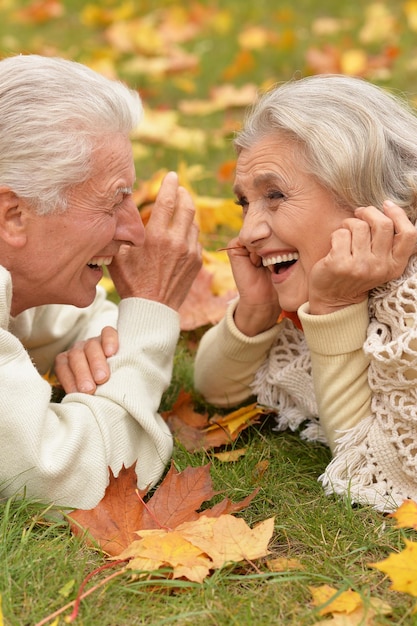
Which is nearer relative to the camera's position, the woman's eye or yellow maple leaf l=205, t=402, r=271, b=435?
the woman's eye

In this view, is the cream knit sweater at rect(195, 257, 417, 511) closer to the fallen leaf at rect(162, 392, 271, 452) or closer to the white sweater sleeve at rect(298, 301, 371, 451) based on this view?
the white sweater sleeve at rect(298, 301, 371, 451)

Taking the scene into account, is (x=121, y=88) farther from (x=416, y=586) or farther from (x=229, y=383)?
(x=416, y=586)

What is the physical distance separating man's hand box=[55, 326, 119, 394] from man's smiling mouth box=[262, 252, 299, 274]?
51 centimetres

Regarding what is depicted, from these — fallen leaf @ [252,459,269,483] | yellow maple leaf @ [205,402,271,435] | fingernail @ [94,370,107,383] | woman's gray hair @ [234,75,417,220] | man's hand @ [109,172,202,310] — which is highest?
woman's gray hair @ [234,75,417,220]

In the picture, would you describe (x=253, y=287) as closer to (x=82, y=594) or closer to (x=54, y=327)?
(x=54, y=327)

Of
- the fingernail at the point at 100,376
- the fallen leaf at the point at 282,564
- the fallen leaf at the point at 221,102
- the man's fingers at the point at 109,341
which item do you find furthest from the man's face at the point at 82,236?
the fallen leaf at the point at 221,102

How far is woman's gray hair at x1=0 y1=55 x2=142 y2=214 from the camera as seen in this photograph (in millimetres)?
2494

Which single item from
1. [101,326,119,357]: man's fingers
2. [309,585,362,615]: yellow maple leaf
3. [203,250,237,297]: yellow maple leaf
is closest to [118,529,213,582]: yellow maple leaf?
[309,585,362,615]: yellow maple leaf

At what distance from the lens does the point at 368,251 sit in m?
2.41

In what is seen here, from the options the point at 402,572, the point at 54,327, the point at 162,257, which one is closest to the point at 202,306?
the point at 54,327

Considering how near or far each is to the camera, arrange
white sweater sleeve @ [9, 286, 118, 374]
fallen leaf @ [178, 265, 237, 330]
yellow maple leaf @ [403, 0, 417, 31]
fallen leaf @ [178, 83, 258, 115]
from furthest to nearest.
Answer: yellow maple leaf @ [403, 0, 417, 31]
fallen leaf @ [178, 83, 258, 115]
fallen leaf @ [178, 265, 237, 330]
white sweater sleeve @ [9, 286, 118, 374]

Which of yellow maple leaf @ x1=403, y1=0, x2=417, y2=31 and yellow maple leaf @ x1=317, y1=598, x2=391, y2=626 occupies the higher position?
yellow maple leaf @ x1=403, y1=0, x2=417, y2=31

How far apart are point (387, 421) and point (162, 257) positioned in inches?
33.4

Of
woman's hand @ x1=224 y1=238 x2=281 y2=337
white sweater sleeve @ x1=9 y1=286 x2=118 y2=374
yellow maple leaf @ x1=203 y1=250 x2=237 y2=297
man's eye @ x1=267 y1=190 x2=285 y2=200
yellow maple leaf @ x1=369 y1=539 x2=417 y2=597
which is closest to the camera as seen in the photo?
yellow maple leaf @ x1=369 y1=539 x2=417 y2=597
